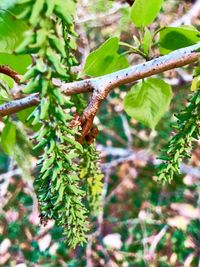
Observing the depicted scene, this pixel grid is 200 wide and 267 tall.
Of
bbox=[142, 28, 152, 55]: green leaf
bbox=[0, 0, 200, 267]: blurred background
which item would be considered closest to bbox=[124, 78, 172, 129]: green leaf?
bbox=[142, 28, 152, 55]: green leaf

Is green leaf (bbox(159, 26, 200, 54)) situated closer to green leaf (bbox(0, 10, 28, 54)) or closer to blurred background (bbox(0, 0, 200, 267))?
green leaf (bbox(0, 10, 28, 54))

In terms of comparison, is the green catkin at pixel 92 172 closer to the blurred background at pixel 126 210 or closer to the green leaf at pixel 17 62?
the green leaf at pixel 17 62

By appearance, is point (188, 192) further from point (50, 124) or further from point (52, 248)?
point (50, 124)

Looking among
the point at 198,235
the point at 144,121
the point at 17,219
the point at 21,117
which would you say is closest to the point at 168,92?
the point at 144,121

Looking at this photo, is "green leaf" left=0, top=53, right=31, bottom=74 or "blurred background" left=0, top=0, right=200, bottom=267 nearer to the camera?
"green leaf" left=0, top=53, right=31, bottom=74

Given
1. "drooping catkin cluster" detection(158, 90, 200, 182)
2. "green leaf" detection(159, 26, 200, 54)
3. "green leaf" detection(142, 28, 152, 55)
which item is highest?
"green leaf" detection(142, 28, 152, 55)

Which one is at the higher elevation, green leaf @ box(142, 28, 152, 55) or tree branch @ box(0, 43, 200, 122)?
green leaf @ box(142, 28, 152, 55)
